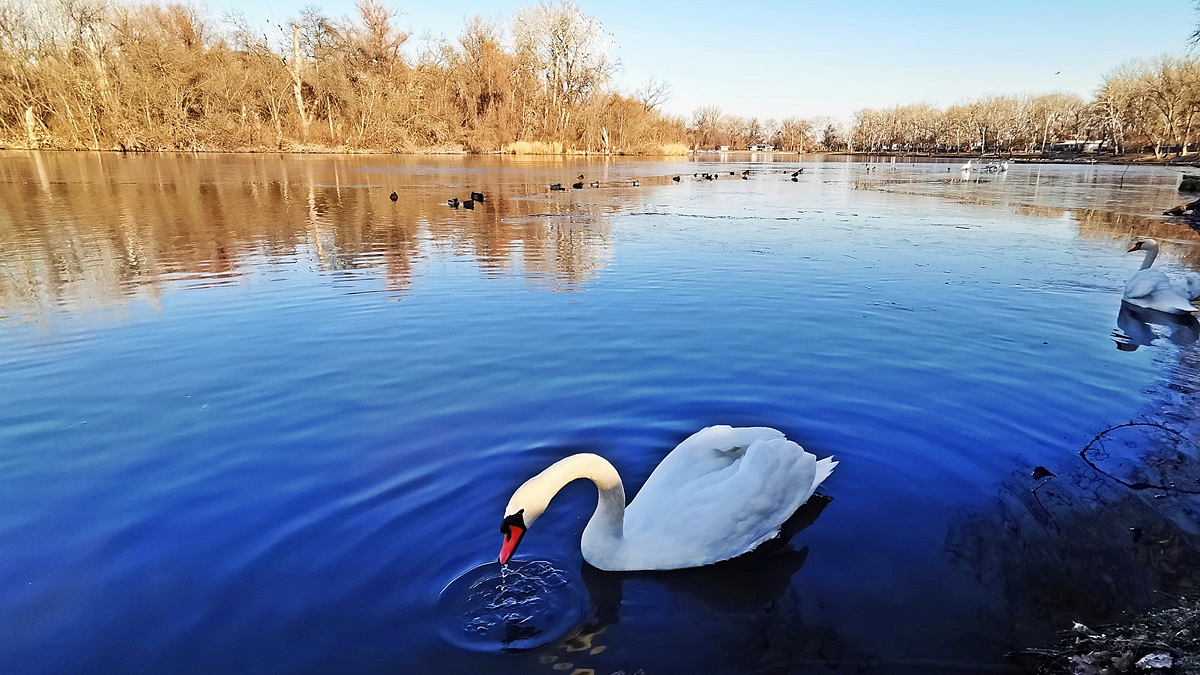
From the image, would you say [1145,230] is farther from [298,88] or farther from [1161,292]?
[298,88]

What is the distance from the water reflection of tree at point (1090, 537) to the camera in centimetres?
368

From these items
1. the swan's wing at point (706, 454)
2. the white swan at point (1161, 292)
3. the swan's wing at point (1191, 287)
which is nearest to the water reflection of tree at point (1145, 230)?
the swan's wing at point (1191, 287)

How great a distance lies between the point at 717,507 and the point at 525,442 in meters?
2.16

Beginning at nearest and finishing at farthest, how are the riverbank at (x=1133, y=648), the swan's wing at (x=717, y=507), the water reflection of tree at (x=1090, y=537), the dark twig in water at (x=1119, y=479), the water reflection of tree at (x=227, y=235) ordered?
the riverbank at (x=1133, y=648) < the water reflection of tree at (x=1090, y=537) < the swan's wing at (x=717, y=507) < the dark twig in water at (x=1119, y=479) < the water reflection of tree at (x=227, y=235)

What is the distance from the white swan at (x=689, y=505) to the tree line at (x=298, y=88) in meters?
67.1

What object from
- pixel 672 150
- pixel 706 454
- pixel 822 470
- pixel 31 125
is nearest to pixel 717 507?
pixel 706 454

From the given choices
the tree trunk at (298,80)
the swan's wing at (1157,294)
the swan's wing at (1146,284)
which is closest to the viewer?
the swan's wing at (1157,294)

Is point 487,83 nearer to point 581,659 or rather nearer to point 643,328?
point 643,328

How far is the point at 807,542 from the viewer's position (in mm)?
4398

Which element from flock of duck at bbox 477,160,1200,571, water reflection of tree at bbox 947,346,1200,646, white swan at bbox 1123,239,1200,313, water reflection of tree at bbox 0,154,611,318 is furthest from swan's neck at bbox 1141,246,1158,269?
flock of duck at bbox 477,160,1200,571

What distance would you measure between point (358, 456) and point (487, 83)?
262 feet

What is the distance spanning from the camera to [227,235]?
53.4 feet

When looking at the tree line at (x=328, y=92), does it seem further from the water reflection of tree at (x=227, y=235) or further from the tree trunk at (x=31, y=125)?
the water reflection of tree at (x=227, y=235)

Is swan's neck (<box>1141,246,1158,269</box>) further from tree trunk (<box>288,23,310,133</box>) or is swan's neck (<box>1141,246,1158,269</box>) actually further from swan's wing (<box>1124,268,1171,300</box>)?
tree trunk (<box>288,23,310,133</box>)
